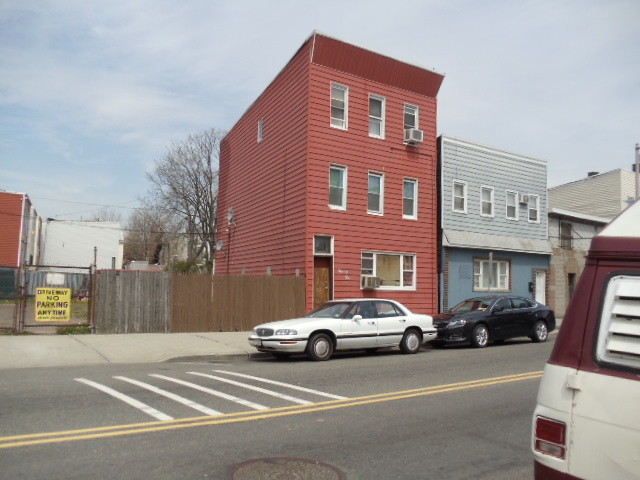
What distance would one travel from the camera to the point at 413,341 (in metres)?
14.3

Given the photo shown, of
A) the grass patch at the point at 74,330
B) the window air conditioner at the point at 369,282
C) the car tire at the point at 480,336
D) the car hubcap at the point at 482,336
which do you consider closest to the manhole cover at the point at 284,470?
the car tire at the point at 480,336

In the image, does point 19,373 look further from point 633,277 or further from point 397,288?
point 397,288

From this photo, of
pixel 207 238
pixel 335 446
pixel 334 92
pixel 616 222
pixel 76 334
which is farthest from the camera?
pixel 207 238

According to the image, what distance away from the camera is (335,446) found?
5727 millimetres

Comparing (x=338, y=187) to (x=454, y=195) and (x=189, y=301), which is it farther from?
(x=189, y=301)

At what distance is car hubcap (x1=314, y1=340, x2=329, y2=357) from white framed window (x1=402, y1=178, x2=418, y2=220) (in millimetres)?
9830

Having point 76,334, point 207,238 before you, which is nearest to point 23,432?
point 76,334

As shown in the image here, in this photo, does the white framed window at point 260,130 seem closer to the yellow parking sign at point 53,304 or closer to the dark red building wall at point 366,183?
the dark red building wall at point 366,183

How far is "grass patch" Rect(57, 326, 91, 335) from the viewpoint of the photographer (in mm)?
15547

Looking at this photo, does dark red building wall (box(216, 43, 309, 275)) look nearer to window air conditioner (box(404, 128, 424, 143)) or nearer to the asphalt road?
window air conditioner (box(404, 128, 424, 143))

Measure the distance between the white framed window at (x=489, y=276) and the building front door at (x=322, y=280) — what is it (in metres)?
7.22

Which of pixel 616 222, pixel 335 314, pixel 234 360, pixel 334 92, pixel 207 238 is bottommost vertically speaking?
pixel 234 360

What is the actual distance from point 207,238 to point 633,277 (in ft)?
132

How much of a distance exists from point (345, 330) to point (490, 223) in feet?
43.8
